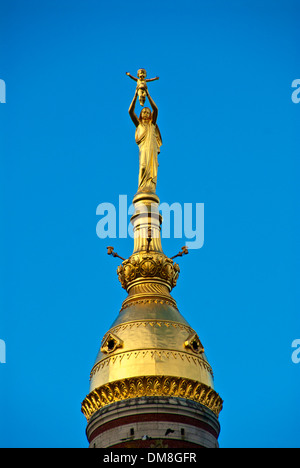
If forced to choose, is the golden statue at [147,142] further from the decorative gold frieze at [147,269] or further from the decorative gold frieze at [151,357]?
the decorative gold frieze at [151,357]

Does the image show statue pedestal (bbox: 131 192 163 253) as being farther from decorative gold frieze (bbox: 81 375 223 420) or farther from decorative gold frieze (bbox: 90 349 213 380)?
decorative gold frieze (bbox: 81 375 223 420)

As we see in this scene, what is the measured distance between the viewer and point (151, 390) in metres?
48.4

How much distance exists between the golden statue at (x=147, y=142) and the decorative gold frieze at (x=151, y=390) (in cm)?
1024

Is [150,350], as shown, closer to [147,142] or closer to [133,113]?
[147,142]

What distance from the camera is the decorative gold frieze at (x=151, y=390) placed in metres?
48.4

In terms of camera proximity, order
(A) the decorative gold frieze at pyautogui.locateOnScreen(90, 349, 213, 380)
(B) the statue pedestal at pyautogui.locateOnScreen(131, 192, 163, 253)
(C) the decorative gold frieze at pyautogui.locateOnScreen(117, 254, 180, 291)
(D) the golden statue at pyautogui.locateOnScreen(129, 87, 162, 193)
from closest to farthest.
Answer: (A) the decorative gold frieze at pyautogui.locateOnScreen(90, 349, 213, 380) → (C) the decorative gold frieze at pyautogui.locateOnScreen(117, 254, 180, 291) → (B) the statue pedestal at pyautogui.locateOnScreen(131, 192, 163, 253) → (D) the golden statue at pyautogui.locateOnScreen(129, 87, 162, 193)

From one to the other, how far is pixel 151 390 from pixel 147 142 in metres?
13.1

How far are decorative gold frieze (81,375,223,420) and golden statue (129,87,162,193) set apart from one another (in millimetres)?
10241

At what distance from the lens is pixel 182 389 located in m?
48.7

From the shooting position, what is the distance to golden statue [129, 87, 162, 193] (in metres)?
56.2

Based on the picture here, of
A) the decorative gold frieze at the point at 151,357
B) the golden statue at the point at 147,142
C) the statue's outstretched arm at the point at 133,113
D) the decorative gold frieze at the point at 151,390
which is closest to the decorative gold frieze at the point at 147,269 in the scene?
the golden statue at the point at 147,142

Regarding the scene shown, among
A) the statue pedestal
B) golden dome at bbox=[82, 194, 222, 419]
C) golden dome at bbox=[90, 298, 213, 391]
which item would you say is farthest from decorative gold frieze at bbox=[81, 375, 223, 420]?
the statue pedestal
